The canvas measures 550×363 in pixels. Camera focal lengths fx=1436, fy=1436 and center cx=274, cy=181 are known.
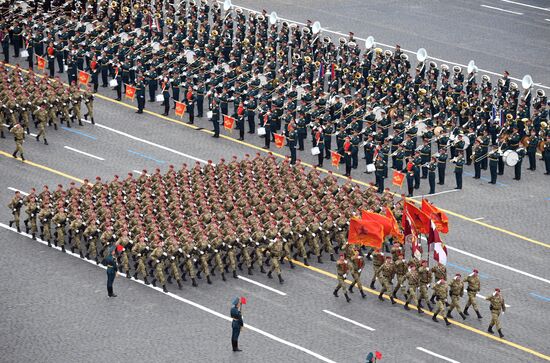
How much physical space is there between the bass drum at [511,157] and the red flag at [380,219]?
1309 centimetres

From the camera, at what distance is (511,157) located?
70750 mm

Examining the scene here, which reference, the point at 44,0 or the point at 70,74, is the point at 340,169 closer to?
the point at 70,74

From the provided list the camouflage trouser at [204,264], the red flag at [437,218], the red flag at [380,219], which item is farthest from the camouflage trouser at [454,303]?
the camouflage trouser at [204,264]

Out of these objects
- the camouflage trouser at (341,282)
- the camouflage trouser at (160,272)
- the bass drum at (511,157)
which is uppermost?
the bass drum at (511,157)

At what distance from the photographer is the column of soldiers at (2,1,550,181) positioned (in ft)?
237

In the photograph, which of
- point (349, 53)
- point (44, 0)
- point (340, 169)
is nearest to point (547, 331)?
point (340, 169)

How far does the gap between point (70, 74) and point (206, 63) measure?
7.68 metres

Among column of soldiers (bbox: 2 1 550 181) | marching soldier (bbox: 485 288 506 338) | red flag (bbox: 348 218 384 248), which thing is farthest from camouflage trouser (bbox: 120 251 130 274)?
column of soldiers (bbox: 2 1 550 181)

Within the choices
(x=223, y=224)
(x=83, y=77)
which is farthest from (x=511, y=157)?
(x=83, y=77)

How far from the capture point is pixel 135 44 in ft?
267

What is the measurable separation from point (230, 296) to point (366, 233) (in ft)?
20.2

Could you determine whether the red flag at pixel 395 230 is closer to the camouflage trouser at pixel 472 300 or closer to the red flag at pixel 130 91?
the camouflage trouser at pixel 472 300

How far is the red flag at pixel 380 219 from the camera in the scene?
59.2m

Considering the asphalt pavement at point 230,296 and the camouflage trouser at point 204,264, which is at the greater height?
the camouflage trouser at point 204,264
